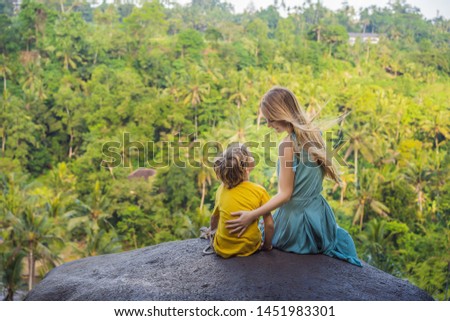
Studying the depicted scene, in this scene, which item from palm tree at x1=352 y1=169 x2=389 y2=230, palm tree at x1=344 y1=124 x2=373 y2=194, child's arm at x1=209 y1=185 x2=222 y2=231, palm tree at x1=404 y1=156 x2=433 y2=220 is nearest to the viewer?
child's arm at x1=209 y1=185 x2=222 y2=231

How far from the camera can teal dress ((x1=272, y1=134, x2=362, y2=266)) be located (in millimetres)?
3568

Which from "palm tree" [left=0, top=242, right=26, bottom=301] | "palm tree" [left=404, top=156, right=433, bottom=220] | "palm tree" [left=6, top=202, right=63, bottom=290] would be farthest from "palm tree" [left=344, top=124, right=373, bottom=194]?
"palm tree" [left=0, top=242, right=26, bottom=301]

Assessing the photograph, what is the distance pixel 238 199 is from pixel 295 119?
0.62m

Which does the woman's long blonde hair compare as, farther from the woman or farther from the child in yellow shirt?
the child in yellow shirt

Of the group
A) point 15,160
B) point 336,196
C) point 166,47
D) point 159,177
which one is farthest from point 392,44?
point 15,160

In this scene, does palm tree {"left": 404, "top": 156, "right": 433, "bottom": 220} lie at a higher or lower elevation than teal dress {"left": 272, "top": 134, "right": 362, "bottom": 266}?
lower

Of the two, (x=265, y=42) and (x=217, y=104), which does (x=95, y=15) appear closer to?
(x=265, y=42)

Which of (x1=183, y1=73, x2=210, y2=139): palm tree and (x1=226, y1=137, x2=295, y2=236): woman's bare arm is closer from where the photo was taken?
(x1=226, y1=137, x2=295, y2=236): woman's bare arm

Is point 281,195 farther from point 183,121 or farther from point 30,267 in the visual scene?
point 183,121

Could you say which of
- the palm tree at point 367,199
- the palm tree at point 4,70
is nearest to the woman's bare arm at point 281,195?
the palm tree at point 367,199

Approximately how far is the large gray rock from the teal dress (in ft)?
0.24

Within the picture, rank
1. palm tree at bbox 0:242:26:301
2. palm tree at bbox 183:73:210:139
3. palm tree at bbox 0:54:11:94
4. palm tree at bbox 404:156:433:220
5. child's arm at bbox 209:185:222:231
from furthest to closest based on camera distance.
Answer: palm tree at bbox 0:54:11:94, palm tree at bbox 183:73:210:139, palm tree at bbox 404:156:433:220, palm tree at bbox 0:242:26:301, child's arm at bbox 209:185:222:231
